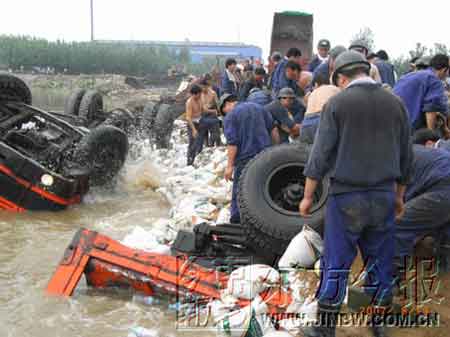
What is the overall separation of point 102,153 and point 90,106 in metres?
2.80

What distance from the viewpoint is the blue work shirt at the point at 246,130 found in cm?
570

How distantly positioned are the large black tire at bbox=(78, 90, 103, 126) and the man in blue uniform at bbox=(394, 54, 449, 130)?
6750mm

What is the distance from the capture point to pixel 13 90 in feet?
28.7

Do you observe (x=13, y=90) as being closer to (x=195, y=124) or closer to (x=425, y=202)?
(x=195, y=124)

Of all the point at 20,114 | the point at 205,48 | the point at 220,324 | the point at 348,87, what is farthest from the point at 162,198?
the point at 205,48

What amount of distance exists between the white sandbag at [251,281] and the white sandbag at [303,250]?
14cm

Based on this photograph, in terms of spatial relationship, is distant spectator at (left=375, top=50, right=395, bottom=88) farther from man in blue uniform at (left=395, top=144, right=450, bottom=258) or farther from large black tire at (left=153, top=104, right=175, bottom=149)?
large black tire at (left=153, top=104, right=175, bottom=149)

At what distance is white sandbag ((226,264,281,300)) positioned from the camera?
3.88 m

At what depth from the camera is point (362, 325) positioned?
11.0 feet

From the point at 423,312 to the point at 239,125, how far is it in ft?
9.15

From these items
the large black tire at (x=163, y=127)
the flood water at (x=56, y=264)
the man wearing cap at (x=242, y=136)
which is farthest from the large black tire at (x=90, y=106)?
the man wearing cap at (x=242, y=136)

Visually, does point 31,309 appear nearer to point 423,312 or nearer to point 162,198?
point 423,312

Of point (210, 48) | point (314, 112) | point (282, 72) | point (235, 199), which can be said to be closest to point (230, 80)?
point (282, 72)

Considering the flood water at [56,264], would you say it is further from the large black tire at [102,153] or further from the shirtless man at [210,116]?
the shirtless man at [210,116]
